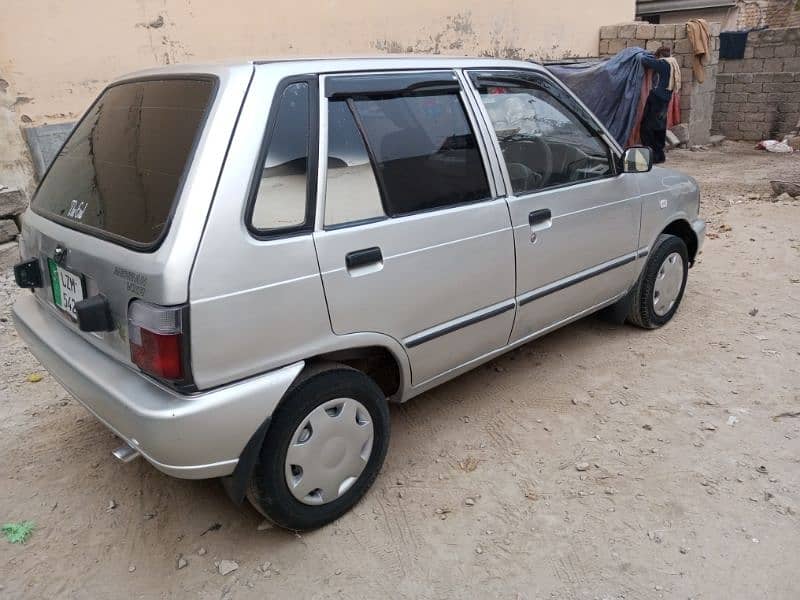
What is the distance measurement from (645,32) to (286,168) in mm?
10832

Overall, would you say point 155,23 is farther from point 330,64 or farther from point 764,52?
point 764,52

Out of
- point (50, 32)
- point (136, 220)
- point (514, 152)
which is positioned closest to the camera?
point (136, 220)

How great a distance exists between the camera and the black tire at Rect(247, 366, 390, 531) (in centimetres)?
225

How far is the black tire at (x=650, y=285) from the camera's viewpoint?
3953 millimetres

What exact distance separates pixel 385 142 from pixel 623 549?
1834 mm

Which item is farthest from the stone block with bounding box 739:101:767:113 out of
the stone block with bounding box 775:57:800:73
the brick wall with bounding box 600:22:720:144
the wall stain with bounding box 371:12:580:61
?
the wall stain with bounding box 371:12:580:61

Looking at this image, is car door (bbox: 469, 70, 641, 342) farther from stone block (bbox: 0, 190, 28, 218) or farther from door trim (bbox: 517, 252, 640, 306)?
stone block (bbox: 0, 190, 28, 218)

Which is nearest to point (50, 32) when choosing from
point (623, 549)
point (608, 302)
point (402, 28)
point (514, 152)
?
point (402, 28)

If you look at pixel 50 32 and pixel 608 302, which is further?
pixel 50 32

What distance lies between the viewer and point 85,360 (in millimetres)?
2338

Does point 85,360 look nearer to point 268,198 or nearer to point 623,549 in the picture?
point 268,198

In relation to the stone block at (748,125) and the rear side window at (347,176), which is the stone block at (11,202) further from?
the stone block at (748,125)

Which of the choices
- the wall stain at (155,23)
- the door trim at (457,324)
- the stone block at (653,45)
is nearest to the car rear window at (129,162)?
the door trim at (457,324)

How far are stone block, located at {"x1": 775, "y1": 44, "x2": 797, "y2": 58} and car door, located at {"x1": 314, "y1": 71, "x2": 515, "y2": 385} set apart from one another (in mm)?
12390
